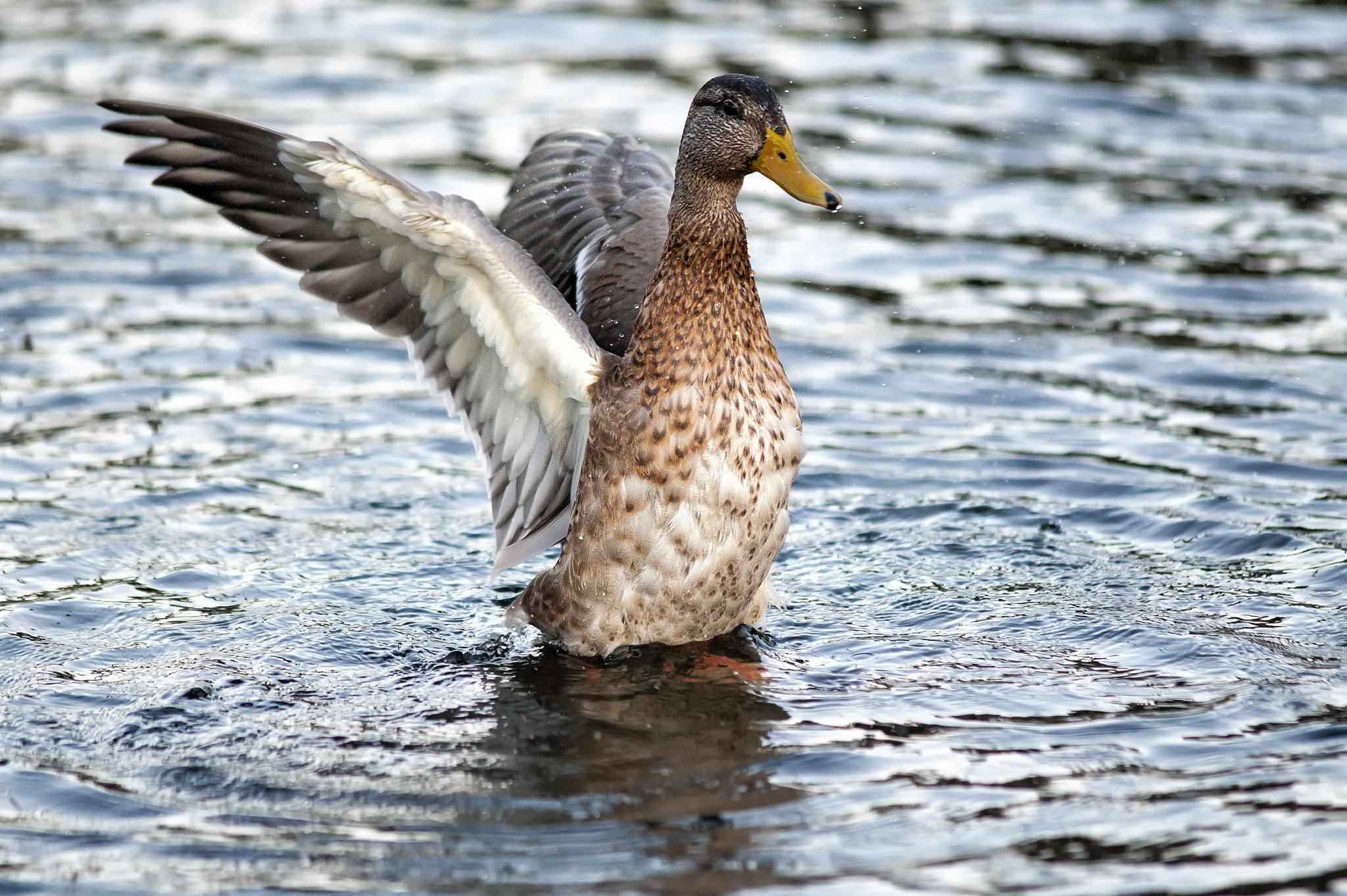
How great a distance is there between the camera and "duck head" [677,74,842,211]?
584 cm

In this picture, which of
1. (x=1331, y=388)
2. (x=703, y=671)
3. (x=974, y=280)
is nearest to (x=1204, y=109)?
(x=974, y=280)

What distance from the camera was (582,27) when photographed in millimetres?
14359

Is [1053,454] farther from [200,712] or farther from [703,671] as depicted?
[200,712]

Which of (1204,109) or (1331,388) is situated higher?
(1204,109)

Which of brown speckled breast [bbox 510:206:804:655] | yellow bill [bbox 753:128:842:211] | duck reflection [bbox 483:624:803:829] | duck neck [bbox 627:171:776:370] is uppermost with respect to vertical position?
yellow bill [bbox 753:128:842:211]

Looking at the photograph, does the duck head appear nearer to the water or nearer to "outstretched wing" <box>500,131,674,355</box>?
"outstretched wing" <box>500,131,674,355</box>

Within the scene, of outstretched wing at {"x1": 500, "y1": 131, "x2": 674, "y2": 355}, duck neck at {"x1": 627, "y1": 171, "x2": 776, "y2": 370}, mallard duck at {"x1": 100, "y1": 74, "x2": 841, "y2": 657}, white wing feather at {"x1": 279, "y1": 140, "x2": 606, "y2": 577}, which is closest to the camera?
white wing feather at {"x1": 279, "y1": 140, "x2": 606, "y2": 577}

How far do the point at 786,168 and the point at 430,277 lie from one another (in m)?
1.32

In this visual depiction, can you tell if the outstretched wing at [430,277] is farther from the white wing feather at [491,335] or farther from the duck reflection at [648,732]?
the duck reflection at [648,732]

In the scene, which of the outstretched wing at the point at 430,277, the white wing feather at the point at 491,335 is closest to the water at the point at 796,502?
the white wing feather at the point at 491,335

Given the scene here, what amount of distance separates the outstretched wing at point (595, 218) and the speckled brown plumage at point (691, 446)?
2.64 feet

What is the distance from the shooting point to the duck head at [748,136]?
5836mm

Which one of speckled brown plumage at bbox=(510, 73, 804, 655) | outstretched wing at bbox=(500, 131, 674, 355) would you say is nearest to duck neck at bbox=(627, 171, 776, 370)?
speckled brown plumage at bbox=(510, 73, 804, 655)

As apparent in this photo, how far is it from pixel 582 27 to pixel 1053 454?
783 cm
